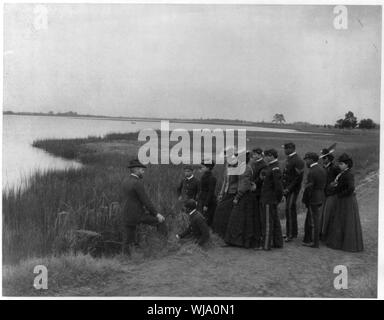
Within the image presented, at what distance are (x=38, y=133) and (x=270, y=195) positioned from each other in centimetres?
408

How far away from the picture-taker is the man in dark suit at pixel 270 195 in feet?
21.8

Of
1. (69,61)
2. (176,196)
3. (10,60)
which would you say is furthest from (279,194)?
(10,60)

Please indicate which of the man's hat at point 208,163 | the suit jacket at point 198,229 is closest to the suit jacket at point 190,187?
the man's hat at point 208,163

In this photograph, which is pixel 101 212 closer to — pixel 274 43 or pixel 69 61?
pixel 69 61

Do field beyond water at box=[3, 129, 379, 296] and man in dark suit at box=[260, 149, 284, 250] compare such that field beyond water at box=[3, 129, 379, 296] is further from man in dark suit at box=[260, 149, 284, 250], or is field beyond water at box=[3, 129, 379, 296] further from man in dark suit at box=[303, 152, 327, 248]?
man in dark suit at box=[303, 152, 327, 248]

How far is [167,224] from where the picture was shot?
7.36 meters

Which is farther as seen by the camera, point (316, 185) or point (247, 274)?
point (316, 185)

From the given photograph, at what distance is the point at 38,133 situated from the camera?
7195 mm

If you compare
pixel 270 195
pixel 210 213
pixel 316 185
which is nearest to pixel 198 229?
pixel 210 213

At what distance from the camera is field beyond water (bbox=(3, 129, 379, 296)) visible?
21.9ft

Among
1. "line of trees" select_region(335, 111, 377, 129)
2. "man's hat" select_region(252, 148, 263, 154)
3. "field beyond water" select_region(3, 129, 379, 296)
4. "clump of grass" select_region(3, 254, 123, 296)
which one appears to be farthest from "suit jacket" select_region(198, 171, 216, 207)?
"line of trees" select_region(335, 111, 377, 129)

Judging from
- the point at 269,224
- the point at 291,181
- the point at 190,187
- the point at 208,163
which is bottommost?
the point at 269,224

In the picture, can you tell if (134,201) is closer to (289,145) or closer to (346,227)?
(289,145)

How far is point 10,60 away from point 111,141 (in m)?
2.13
